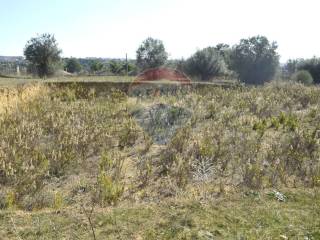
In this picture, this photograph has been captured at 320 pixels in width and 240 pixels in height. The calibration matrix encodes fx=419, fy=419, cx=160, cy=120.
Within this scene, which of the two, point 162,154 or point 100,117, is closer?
point 162,154

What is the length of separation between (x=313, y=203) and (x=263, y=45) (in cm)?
3154

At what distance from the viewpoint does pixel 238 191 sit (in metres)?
5.24

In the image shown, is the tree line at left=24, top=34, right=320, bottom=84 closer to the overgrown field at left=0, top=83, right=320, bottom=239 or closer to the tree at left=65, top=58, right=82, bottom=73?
the overgrown field at left=0, top=83, right=320, bottom=239

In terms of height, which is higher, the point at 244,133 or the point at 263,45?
the point at 263,45

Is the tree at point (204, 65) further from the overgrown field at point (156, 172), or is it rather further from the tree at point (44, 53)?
the overgrown field at point (156, 172)

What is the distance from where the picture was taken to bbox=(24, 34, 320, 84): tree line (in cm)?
2881

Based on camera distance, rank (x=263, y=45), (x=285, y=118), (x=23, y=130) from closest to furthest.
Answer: (x=23, y=130) → (x=285, y=118) → (x=263, y=45)

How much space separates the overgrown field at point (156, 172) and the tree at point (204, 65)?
17.0 metres

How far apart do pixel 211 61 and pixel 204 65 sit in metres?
0.55

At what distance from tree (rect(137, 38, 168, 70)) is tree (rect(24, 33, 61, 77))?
6.73 meters

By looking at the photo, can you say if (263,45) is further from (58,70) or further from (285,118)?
(285,118)

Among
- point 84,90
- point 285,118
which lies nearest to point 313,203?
point 285,118

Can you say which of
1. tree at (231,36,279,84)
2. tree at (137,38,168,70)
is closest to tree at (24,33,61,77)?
tree at (137,38,168,70)

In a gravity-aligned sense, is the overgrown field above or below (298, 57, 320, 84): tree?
below
